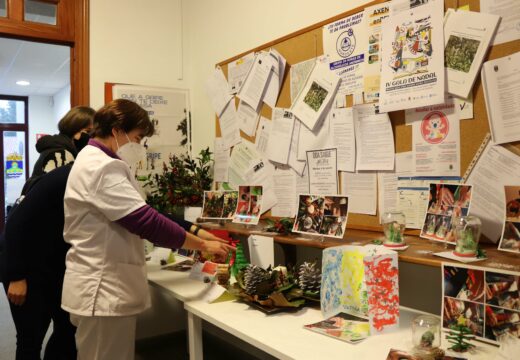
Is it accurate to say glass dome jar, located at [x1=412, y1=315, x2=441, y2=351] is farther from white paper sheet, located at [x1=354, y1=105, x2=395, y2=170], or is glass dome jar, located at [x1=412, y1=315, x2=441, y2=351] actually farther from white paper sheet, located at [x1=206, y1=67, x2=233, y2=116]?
white paper sheet, located at [x1=206, y1=67, x2=233, y2=116]

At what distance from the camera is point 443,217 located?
141 cm

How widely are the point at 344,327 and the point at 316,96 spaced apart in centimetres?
107

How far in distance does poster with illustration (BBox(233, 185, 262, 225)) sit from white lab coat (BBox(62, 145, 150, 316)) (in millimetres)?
765

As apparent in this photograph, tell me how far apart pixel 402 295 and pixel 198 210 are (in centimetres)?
129

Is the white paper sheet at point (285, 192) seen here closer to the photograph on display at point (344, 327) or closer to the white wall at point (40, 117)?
the photograph on display at point (344, 327)

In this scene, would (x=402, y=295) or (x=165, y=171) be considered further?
(x=165, y=171)

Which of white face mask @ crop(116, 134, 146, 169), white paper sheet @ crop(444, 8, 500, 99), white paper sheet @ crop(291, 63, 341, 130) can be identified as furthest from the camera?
white paper sheet @ crop(291, 63, 341, 130)

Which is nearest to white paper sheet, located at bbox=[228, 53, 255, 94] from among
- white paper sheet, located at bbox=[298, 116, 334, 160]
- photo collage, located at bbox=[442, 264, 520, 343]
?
white paper sheet, located at bbox=[298, 116, 334, 160]

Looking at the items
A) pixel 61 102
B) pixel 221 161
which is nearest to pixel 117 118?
pixel 221 161

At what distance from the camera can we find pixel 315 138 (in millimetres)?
1978

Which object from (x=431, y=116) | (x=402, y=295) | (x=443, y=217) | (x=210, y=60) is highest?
(x=210, y=60)

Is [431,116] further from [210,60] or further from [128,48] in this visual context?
[128,48]

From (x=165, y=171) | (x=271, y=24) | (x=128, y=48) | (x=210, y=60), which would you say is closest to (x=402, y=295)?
(x=271, y=24)

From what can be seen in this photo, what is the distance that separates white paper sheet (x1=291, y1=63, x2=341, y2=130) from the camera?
1889 millimetres
